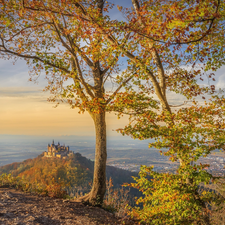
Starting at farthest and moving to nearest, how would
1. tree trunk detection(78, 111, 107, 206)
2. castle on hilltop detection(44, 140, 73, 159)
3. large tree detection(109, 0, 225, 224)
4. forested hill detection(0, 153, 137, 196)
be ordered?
castle on hilltop detection(44, 140, 73, 159) < forested hill detection(0, 153, 137, 196) < tree trunk detection(78, 111, 107, 206) < large tree detection(109, 0, 225, 224)

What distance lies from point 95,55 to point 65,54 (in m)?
2.07

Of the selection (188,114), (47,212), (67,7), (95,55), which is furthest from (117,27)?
(47,212)

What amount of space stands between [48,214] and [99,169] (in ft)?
8.61

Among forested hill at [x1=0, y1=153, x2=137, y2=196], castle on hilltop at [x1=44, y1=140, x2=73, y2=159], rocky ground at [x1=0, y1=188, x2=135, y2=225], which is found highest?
rocky ground at [x1=0, y1=188, x2=135, y2=225]

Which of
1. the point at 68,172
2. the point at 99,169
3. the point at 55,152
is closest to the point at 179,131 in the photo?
the point at 99,169

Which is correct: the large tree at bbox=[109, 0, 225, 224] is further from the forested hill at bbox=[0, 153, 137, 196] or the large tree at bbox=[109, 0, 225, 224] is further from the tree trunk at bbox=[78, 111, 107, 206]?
the forested hill at bbox=[0, 153, 137, 196]

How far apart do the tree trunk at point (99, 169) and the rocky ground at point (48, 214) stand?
0.48m

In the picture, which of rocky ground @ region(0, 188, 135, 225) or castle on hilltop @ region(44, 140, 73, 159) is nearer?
rocky ground @ region(0, 188, 135, 225)

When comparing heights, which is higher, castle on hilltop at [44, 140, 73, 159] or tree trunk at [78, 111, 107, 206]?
tree trunk at [78, 111, 107, 206]

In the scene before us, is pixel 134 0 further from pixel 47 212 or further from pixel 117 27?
pixel 47 212

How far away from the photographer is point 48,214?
5098 millimetres

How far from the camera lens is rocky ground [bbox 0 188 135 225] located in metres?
4.46

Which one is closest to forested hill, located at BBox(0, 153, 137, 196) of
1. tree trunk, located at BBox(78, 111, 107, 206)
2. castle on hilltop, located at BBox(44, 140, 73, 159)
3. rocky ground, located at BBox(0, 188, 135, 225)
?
castle on hilltop, located at BBox(44, 140, 73, 159)

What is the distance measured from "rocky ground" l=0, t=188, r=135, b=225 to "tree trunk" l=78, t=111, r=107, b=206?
1.57 feet
